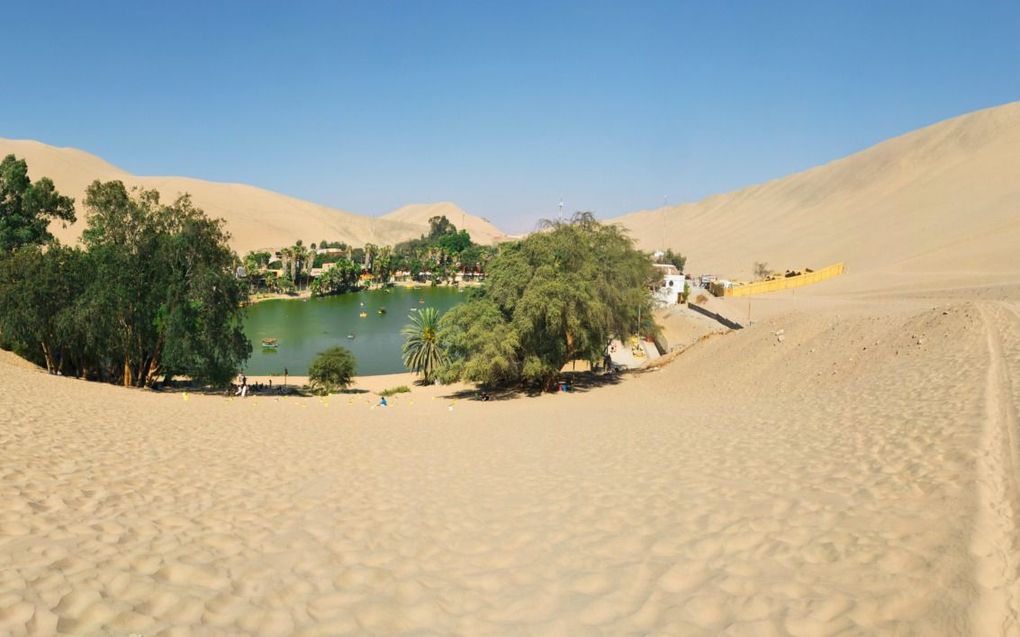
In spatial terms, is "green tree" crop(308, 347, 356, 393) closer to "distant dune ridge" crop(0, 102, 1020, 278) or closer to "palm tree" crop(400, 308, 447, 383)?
"palm tree" crop(400, 308, 447, 383)

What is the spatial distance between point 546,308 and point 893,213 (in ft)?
314

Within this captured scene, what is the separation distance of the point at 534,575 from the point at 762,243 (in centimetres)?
11667

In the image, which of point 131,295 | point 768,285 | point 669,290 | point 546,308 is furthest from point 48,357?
point 768,285

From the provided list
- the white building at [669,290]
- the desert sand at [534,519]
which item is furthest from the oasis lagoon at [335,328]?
the desert sand at [534,519]

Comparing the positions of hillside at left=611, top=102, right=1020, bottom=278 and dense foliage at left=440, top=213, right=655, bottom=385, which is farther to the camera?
hillside at left=611, top=102, right=1020, bottom=278

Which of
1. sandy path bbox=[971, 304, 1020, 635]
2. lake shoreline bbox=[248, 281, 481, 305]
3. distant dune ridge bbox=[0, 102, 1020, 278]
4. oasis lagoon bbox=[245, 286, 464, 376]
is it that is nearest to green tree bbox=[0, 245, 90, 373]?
oasis lagoon bbox=[245, 286, 464, 376]

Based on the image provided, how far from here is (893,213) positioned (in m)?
94.2

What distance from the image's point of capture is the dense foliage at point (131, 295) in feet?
73.9

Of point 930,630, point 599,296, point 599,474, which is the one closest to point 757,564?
point 930,630

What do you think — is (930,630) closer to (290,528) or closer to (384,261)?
(290,528)

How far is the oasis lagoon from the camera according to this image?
154 feet

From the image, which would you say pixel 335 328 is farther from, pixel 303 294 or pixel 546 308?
pixel 546 308

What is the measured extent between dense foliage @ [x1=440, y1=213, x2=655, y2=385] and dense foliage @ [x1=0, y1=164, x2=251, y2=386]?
33.2 ft

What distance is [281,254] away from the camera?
108 m
